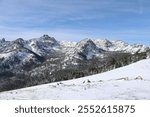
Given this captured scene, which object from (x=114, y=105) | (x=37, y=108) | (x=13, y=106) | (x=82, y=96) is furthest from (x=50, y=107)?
(x=82, y=96)

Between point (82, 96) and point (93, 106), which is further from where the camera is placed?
Result: point (82, 96)

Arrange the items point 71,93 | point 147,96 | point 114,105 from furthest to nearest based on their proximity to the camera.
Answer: point 71,93 → point 147,96 → point 114,105

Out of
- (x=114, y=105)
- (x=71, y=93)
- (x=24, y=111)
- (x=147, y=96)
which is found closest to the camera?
(x=24, y=111)

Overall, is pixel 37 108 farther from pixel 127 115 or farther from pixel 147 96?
pixel 147 96

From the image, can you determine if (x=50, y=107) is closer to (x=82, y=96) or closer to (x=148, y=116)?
(x=148, y=116)

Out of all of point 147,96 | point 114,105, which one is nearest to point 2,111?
point 114,105

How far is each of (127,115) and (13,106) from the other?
26.2 feet

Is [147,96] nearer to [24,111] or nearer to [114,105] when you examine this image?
[114,105]

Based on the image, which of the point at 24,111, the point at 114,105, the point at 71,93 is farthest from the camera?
the point at 71,93

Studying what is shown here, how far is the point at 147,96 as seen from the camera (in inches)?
1364

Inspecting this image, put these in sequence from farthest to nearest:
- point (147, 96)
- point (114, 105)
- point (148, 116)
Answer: point (147, 96) < point (114, 105) < point (148, 116)

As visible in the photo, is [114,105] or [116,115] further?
[114,105]

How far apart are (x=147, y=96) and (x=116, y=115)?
1403cm

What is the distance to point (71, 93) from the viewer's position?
38.2 metres
